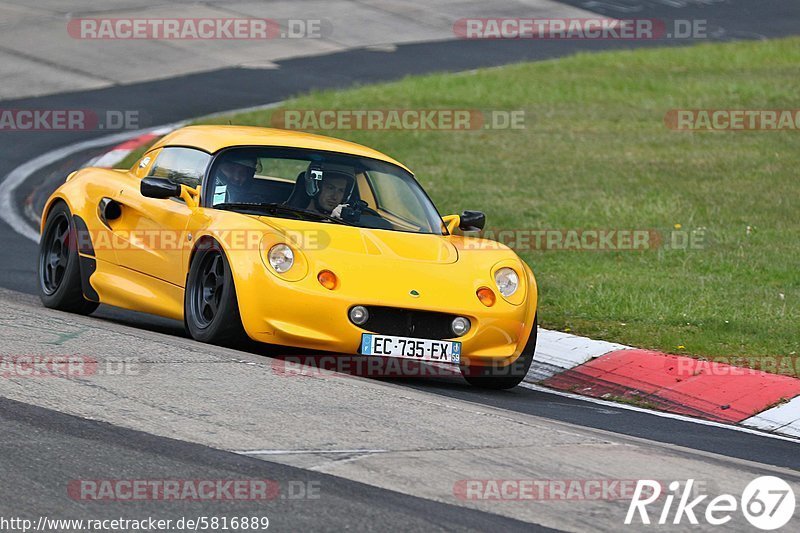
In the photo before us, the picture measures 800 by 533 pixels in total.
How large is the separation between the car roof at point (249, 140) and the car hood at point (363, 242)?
857 mm

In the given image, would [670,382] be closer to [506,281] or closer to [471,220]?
[506,281]

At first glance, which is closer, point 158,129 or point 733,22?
point 158,129

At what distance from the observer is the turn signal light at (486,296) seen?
861cm

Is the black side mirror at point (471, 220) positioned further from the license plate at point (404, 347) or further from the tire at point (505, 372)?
the license plate at point (404, 347)

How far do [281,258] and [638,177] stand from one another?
33.0ft

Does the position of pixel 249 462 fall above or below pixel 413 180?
below

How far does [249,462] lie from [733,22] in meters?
27.8

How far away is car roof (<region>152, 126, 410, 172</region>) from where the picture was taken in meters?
9.58

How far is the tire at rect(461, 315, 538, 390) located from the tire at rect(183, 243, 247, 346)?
4.90ft

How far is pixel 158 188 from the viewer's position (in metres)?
9.12

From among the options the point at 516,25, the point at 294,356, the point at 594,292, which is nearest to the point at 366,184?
the point at 294,356

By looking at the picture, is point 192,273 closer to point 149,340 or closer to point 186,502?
point 149,340

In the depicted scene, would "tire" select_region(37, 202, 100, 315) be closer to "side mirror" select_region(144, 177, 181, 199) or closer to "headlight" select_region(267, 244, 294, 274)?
"side mirror" select_region(144, 177, 181, 199)

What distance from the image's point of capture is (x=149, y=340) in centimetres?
827
